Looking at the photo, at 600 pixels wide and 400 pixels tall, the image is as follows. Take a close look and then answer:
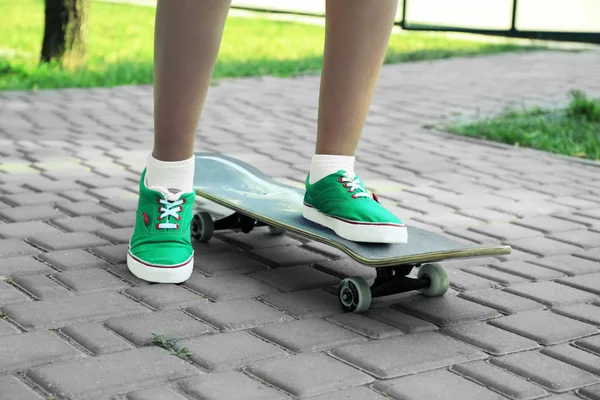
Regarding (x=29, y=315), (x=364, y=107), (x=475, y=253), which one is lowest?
(x=29, y=315)

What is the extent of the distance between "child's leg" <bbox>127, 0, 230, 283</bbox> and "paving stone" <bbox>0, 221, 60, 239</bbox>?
54 cm

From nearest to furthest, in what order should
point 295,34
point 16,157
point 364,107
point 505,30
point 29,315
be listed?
point 29,315 < point 364,107 < point 16,157 < point 505,30 < point 295,34

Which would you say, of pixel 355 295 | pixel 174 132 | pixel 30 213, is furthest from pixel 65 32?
pixel 355 295

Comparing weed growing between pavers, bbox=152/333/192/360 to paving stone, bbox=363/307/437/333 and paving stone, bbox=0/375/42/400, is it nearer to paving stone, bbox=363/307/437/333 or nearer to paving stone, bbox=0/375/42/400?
paving stone, bbox=0/375/42/400

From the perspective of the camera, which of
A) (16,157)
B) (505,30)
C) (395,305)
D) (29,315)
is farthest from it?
(505,30)

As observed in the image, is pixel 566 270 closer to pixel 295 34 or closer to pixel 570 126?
pixel 570 126

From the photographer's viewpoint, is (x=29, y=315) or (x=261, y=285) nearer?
(x=29, y=315)

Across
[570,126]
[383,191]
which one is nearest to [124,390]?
[383,191]

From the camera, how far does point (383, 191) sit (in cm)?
379

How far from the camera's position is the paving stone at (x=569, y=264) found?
108 inches

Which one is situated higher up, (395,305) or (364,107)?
(364,107)

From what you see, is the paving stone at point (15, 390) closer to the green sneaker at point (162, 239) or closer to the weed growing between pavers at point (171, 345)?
the weed growing between pavers at point (171, 345)

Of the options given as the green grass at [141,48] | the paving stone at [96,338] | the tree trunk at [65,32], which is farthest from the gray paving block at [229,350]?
the tree trunk at [65,32]

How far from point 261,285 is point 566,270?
3.21 feet
